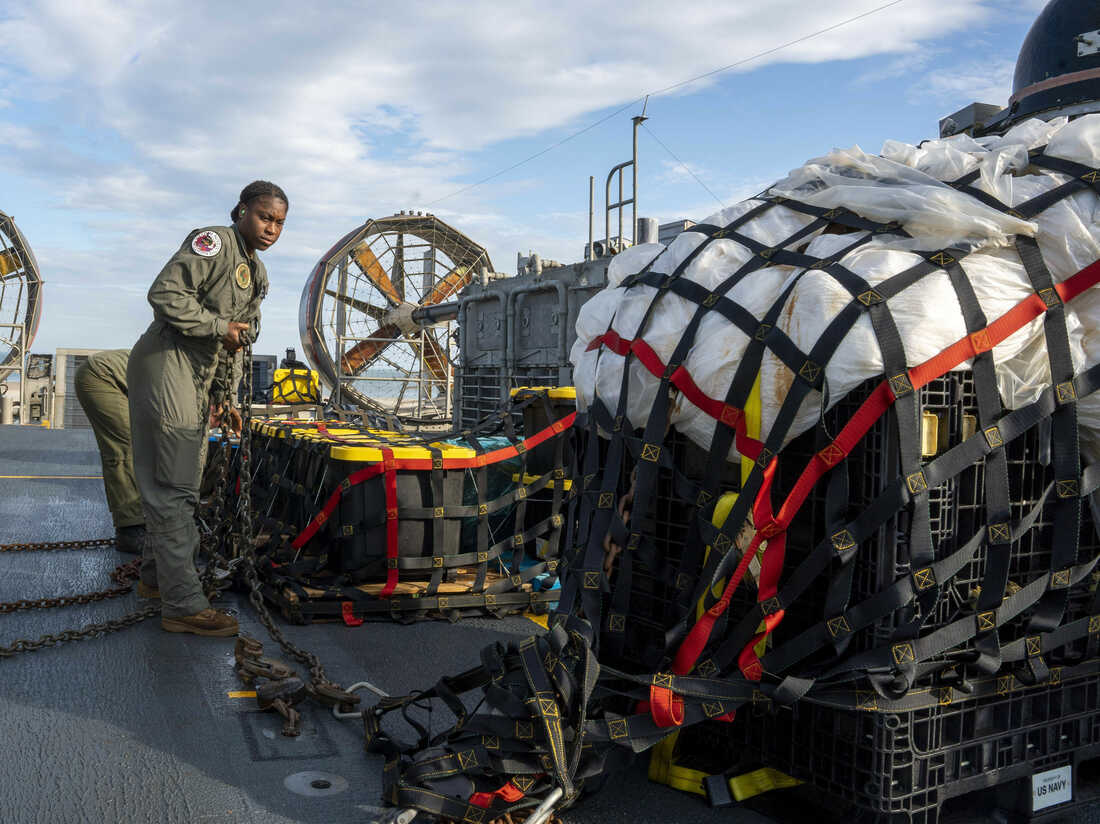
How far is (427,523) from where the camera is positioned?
15.3 feet

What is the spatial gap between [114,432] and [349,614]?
9.18 ft

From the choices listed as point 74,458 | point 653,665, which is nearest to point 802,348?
point 653,665

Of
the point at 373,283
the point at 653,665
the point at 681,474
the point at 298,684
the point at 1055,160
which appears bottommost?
the point at 298,684

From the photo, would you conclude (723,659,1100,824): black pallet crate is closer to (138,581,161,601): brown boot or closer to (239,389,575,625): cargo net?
(239,389,575,625): cargo net

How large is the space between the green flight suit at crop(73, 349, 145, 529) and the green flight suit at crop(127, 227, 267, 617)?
1968mm

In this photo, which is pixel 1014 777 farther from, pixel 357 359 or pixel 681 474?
pixel 357 359

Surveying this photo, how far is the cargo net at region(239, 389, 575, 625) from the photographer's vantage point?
4.55 m

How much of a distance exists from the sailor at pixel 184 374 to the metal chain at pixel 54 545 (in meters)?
2.23

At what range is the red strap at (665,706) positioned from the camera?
2.32 metres

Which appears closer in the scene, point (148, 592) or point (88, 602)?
point (88, 602)

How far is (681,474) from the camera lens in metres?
2.65

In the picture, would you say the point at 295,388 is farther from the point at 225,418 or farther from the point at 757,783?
the point at 757,783

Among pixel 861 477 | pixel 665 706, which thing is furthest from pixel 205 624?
pixel 861 477

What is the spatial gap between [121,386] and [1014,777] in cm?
590
